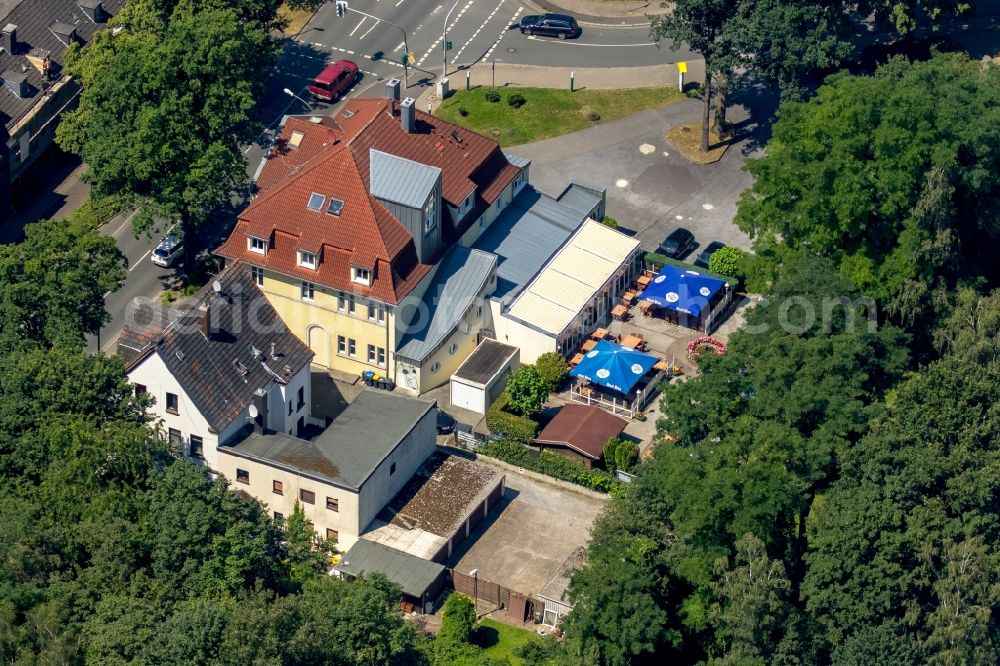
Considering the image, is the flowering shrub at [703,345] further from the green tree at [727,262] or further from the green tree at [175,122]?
the green tree at [175,122]

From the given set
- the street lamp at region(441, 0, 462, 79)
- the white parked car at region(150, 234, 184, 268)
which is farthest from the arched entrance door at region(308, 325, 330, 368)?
the street lamp at region(441, 0, 462, 79)

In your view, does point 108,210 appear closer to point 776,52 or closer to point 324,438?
point 324,438

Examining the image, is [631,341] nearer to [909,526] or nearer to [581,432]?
[581,432]

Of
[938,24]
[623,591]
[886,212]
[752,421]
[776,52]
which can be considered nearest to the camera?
[623,591]

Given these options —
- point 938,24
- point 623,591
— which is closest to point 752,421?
point 623,591

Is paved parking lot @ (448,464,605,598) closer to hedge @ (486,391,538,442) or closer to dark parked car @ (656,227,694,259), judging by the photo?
hedge @ (486,391,538,442)

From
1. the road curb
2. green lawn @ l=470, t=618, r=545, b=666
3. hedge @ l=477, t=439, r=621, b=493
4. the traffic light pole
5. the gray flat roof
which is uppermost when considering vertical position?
the traffic light pole

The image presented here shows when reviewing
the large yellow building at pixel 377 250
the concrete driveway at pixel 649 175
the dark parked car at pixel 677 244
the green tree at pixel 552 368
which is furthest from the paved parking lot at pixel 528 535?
the concrete driveway at pixel 649 175
